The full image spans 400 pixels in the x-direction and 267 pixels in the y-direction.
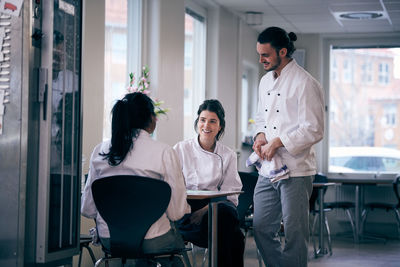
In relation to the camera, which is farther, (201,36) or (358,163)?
(358,163)

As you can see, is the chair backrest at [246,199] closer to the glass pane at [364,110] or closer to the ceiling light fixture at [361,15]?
the ceiling light fixture at [361,15]

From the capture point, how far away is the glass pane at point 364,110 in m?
9.05

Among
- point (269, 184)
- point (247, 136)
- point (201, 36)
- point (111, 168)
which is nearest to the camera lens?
point (111, 168)

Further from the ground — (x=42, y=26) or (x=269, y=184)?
(x=42, y=26)

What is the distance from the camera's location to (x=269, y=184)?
344 centimetres

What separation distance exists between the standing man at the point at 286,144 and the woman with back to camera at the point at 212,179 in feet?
0.85

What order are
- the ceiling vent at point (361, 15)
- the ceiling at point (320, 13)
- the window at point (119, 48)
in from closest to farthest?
the window at point (119, 48) → the ceiling at point (320, 13) → the ceiling vent at point (361, 15)

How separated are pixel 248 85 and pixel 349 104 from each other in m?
1.63

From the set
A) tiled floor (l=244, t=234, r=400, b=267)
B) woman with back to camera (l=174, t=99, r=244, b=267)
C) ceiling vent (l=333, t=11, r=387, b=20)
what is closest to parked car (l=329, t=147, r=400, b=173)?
tiled floor (l=244, t=234, r=400, b=267)

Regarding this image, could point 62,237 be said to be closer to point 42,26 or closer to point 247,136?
point 42,26

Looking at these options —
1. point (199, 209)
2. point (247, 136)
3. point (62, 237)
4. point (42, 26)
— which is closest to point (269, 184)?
point (199, 209)

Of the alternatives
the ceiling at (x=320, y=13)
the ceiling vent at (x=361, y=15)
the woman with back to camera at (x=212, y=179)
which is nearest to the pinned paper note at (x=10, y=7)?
the woman with back to camera at (x=212, y=179)

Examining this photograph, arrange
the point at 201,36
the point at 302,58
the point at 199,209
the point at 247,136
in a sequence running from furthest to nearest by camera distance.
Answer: the point at 302,58, the point at 247,136, the point at 201,36, the point at 199,209

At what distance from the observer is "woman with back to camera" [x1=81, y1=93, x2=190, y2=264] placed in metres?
2.88
